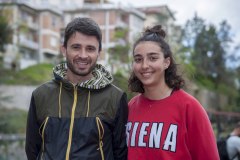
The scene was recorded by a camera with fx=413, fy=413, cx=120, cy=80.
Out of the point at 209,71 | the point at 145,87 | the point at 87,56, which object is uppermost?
the point at 87,56

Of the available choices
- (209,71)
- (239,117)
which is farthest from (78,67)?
(209,71)

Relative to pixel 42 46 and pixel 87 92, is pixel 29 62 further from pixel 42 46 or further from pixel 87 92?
pixel 87 92

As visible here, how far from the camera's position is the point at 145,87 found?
299cm

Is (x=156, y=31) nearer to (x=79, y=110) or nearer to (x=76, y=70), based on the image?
(x=76, y=70)

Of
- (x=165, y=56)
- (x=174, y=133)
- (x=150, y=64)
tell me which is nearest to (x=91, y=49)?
(x=150, y=64)

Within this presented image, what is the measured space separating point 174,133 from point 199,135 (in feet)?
0.54

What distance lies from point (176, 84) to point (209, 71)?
39313 mm

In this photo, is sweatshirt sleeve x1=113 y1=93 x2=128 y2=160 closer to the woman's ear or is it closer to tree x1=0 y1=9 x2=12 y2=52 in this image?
the woman's ear

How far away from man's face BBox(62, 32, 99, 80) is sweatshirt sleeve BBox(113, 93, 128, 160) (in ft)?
1.08

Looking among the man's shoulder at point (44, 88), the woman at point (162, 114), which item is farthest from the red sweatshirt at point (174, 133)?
the man's shoulder at point (44, 88)

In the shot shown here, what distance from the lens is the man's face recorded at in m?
2.77

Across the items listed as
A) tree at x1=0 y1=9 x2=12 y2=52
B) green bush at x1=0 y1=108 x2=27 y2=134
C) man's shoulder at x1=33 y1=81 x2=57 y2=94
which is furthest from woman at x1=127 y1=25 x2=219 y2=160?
tree at x1=0 y1=9 x2=12 y2=52

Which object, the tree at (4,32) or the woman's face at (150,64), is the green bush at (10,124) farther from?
the tree at (4,32)

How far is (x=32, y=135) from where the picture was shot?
112 inches
